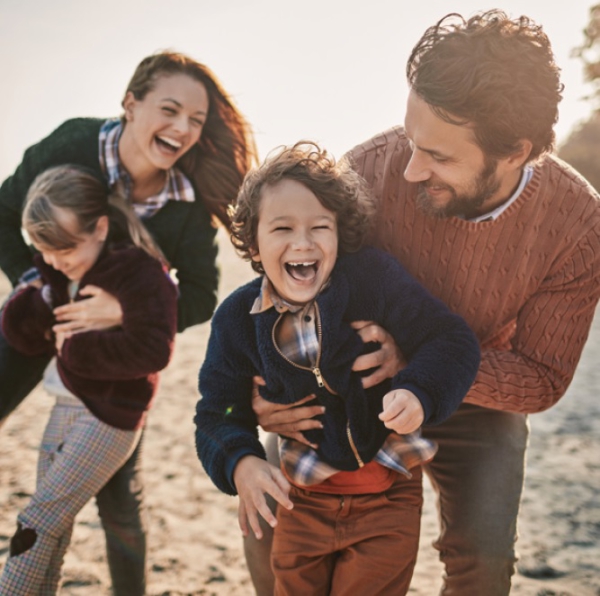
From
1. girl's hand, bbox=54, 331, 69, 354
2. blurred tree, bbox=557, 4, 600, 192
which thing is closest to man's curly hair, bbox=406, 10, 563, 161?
girl's hand, bbox=54, 331, 69, 354

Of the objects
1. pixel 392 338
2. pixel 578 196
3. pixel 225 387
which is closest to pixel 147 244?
pixel 225 387

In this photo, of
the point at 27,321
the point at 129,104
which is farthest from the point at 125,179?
the point at 27,321

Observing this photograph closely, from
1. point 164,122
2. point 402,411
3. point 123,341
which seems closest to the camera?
point 402,411

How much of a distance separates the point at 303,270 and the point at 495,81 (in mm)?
984

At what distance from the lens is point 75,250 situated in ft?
9.30

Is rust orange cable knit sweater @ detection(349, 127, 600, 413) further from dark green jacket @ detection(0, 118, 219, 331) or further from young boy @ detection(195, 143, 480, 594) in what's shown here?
dark green jacket @ detection(0, 118, 219, 331)

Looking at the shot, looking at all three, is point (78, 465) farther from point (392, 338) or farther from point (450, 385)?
point (450, 385)

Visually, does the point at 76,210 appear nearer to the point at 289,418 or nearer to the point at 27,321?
the point at 27,321

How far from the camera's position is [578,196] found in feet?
8.68

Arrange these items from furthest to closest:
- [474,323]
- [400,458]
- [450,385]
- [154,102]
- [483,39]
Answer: [154,102]
[474,323]
[483,39]
[400,458]
[450,385]

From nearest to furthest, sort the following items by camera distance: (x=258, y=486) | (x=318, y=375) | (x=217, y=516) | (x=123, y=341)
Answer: (x=258, y=486) → (x=318, y=375) → (x=123, y=341) → (x=217, y=516)

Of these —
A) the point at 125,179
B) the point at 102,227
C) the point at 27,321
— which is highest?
the point at 125,179

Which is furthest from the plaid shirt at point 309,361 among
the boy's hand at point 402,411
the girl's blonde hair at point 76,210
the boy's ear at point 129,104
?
the boy's ear at point 129,104

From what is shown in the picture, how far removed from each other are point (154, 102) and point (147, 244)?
69cm
